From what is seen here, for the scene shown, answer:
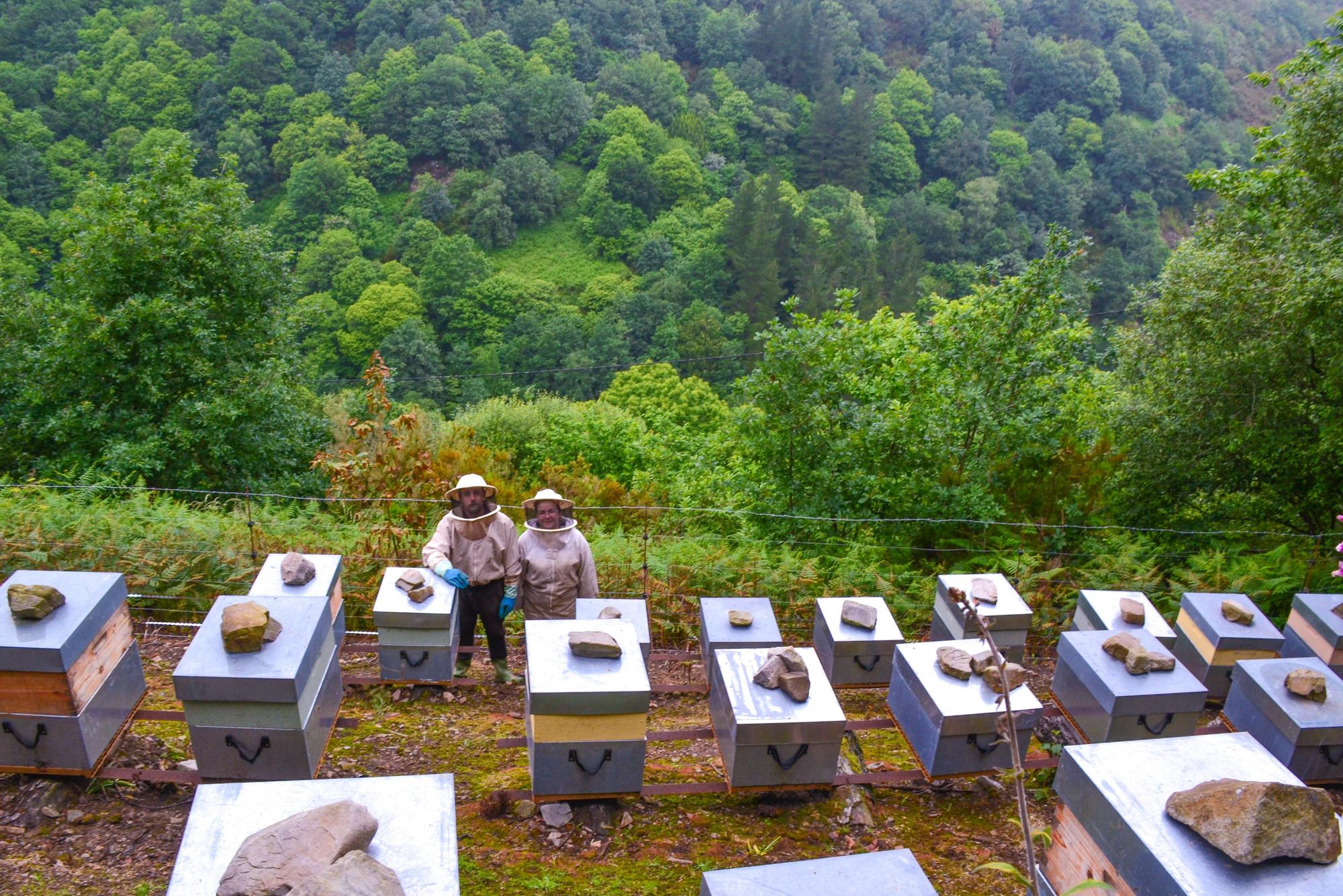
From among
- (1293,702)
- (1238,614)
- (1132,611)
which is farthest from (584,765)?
(1238,614)

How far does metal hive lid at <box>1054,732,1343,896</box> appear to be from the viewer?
10.1 ft

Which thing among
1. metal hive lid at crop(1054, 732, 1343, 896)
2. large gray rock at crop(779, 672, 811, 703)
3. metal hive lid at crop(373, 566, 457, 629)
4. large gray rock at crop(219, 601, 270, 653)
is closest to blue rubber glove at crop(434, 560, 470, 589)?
metal hive lid at crop(373, 566, 457, 629)

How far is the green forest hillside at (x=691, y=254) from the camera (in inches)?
429

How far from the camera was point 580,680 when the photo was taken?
4.80m

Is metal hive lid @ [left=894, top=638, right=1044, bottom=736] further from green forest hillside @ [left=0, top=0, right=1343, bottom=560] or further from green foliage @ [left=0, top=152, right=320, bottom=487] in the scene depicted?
green foliage @ [left=0, top=152, right=320, bottom=487]

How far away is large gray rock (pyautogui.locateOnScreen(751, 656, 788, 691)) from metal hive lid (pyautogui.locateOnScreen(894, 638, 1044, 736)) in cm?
88

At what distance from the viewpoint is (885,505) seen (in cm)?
1199

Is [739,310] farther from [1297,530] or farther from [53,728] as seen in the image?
[53,728]

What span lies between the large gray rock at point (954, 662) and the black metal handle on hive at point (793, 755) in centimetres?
100

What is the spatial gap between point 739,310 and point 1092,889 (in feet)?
215

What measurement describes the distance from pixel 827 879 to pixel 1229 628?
462 cm

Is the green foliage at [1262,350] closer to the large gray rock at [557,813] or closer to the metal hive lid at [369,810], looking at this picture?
the large gray rock at [557,813]

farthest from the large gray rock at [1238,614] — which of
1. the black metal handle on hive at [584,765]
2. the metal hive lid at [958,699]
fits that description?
the black metal handle on hive at [584,765]

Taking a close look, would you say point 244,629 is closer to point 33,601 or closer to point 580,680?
point 33,601
